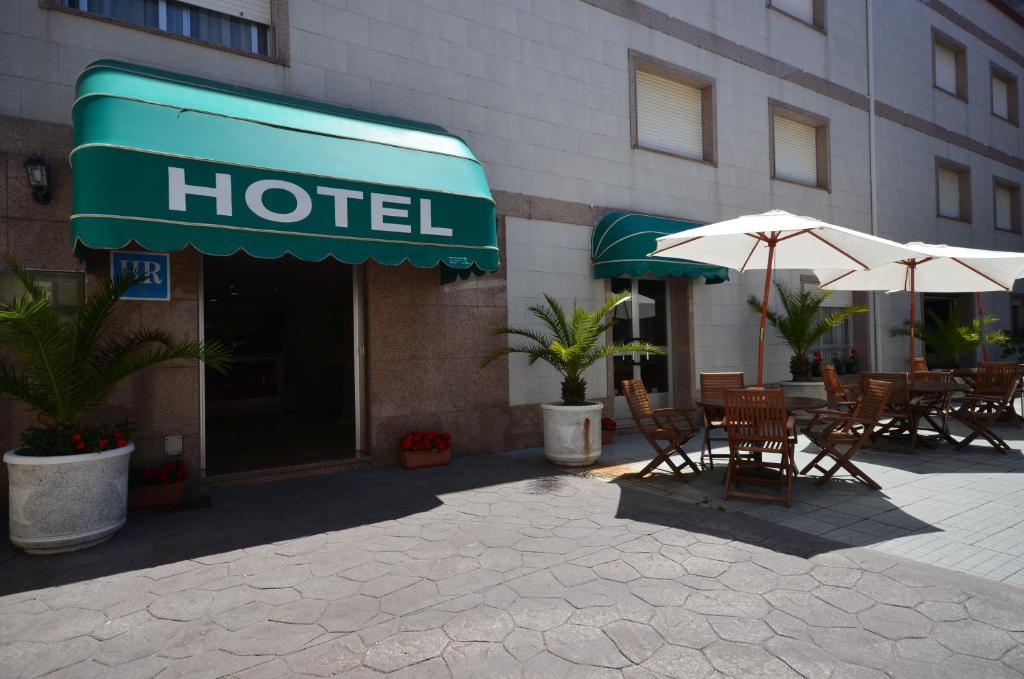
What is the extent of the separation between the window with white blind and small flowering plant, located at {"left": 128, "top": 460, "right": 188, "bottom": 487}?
444 centimetres

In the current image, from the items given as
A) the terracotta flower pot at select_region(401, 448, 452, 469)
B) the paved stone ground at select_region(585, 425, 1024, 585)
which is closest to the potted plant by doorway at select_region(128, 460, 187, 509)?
the terracotta flower pot at select_region(401, 448, 452, 469)

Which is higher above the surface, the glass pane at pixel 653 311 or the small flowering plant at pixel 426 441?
the glass pane at pixel 653 311

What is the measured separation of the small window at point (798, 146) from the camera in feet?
39.9

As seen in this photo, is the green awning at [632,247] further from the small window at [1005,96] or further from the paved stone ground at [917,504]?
the small window at [1005,96]

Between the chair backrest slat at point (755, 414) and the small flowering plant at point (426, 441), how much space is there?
3.33 metres

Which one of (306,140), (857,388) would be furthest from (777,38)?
(306,140)

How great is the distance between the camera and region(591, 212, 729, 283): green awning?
8625mm

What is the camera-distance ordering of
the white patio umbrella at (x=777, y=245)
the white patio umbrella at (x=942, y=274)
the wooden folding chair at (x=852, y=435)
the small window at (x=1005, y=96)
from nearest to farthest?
the wooden folding chair at (x=852, y=435) < the white patio umbrella at (x=777, y=245) < the white patio umbrella at (x=942, y=274) < the small window at (x=1005, y=96)

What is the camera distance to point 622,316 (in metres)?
9.88

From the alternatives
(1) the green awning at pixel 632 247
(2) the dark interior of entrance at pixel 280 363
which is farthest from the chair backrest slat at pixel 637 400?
(2) the dark interior of entrance at pixel 280 363

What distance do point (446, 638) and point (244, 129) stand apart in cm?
469

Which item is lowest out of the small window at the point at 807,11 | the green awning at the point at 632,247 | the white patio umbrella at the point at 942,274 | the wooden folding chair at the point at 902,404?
the wooden folding chair at the point at 902,404

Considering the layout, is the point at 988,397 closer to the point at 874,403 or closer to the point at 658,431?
the point at 874,403

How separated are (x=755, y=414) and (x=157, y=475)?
5.62 metres
